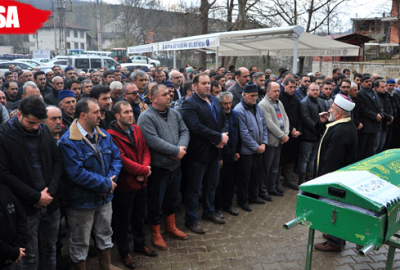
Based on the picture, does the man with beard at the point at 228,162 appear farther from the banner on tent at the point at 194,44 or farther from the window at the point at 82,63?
the window at the point at 82,63

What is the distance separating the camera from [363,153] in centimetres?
753

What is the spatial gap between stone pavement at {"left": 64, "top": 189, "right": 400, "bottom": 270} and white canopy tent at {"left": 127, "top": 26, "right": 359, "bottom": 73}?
6207 mm

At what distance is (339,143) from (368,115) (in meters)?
3.76

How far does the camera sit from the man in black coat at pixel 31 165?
274 cm

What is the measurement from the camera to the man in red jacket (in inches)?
140

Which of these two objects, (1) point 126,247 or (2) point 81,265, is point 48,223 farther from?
(1) point 126,247

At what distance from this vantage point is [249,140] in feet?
16.6

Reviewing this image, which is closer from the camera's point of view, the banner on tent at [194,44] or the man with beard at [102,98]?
the man with beard at [102,98]

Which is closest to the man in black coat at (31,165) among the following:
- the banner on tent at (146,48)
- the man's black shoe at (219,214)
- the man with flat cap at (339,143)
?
the man's black shoe at (219,214)

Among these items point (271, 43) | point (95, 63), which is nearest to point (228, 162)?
point (271, 43)

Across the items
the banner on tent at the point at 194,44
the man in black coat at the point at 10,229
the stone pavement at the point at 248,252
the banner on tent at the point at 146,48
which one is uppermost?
the banner on tent at the point at 146,48

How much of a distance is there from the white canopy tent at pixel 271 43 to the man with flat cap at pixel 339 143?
18.3ft

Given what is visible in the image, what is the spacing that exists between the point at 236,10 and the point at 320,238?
17716 mm

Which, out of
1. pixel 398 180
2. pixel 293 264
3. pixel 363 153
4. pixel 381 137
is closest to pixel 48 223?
pixel 293 264
